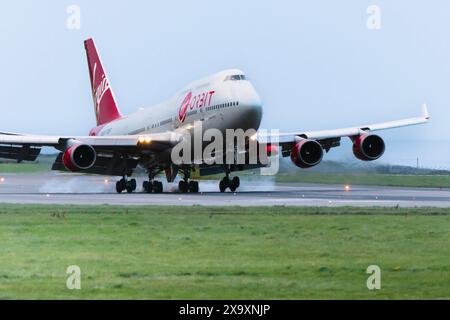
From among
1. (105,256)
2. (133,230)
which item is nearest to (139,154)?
(133,230)

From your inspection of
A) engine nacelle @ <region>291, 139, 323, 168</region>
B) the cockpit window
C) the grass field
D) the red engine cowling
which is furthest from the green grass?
the grass field

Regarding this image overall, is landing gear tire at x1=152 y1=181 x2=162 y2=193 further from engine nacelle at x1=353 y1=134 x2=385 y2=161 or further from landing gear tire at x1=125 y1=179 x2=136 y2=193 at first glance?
engine nacelle at x1=353 y1=134 x2=385 y2=161

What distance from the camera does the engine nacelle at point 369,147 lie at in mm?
47312

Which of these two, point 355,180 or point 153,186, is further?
point 355,180

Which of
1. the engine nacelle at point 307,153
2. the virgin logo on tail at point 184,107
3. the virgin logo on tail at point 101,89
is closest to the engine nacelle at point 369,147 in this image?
the engine nacelle at point 307,153

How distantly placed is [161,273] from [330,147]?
118 feet

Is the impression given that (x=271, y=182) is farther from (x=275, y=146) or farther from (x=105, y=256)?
(x=105, y=256)

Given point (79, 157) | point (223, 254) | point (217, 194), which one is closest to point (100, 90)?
point (79, 157)

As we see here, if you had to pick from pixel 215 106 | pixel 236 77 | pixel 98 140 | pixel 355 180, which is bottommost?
pixel 355 180

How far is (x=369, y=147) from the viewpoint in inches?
1871

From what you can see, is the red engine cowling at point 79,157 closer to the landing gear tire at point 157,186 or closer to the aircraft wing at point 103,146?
the aircraft wing at point 103,146

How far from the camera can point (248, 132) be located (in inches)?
1708

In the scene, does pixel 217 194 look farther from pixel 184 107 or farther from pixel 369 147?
pixel 369 147

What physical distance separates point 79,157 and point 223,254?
90.1 ft
